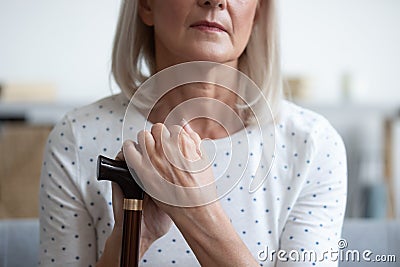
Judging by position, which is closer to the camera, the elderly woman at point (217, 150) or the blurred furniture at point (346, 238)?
the elderly woman at point (217, 150)

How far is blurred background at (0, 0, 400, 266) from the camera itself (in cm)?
305

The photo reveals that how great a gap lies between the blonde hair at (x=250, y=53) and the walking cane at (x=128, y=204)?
0.32 metres

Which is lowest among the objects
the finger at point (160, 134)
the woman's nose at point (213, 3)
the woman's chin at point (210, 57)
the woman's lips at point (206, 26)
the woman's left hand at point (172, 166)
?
the woman's left hand at point (172, 166)

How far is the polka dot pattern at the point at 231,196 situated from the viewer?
3.51 feet

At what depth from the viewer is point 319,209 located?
1.08m

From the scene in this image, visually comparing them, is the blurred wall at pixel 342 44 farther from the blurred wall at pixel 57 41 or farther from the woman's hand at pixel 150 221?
the woman's hand at pixel 150 221

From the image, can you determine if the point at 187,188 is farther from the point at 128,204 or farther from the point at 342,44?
the point at 342,44

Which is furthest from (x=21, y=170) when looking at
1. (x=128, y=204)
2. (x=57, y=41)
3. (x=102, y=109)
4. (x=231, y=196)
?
(x=128, y=204)

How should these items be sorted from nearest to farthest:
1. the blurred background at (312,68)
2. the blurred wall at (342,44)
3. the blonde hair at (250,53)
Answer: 1. the blonde hair at (250,53)
2. the blurred background at (312,68)
3. the blurred wall at (342,44)

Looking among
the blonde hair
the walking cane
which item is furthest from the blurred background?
the walking cane

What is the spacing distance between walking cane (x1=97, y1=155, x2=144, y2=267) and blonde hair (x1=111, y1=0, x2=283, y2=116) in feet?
1.05

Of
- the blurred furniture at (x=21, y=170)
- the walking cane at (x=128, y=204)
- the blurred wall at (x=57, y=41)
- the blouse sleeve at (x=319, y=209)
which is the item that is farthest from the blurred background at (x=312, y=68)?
the walking cane at (x=128, y=204)

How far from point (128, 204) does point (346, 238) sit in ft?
2.06

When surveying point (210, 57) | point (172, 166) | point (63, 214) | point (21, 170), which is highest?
point (210, 57)
